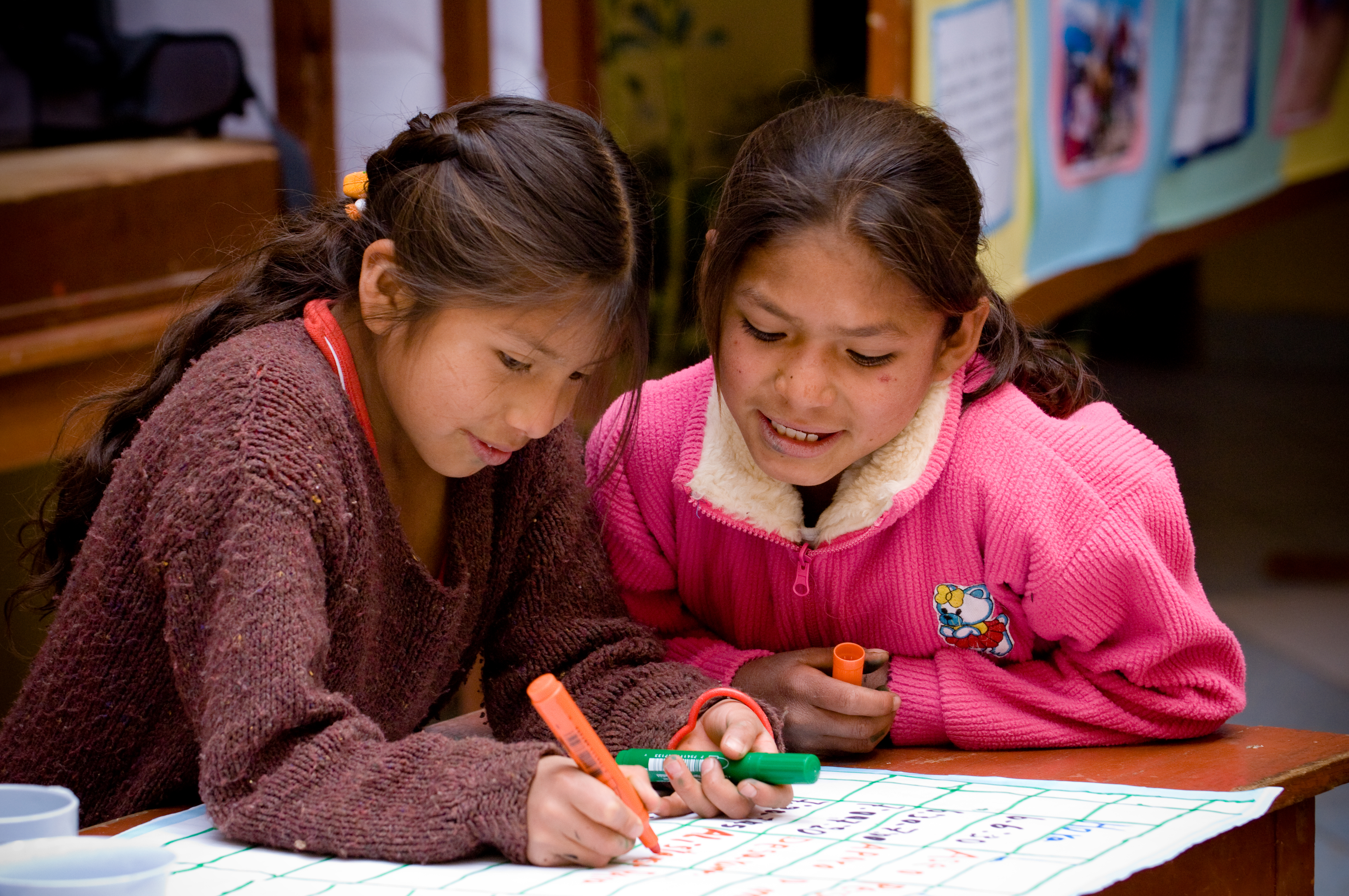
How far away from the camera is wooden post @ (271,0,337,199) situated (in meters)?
2.58

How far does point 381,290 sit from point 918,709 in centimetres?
60

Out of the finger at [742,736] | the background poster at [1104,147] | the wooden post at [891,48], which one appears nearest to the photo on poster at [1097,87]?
the background poster at [1104,147]

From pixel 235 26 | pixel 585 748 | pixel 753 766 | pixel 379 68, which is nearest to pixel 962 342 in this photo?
pixel 753 766

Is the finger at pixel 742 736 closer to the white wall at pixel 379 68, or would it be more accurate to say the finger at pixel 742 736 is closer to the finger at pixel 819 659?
the finger at pixel 819 659

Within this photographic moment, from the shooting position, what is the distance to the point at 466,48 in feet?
7.85

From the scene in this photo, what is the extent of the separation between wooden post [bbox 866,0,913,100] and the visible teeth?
0.87m

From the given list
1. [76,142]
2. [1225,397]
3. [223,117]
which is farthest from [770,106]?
[1225,397]

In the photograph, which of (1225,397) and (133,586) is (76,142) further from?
(1225,397)

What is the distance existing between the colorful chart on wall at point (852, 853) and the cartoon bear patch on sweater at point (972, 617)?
0.71 ft

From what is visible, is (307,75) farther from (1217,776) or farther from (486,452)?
(1217,776)

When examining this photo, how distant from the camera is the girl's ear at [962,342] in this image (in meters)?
1.27

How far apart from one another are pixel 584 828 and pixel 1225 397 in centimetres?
580

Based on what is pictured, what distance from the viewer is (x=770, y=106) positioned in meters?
3.49

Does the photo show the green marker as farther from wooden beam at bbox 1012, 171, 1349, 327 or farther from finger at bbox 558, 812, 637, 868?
wooden beam at bbox 1012, 171, 1349, 327
